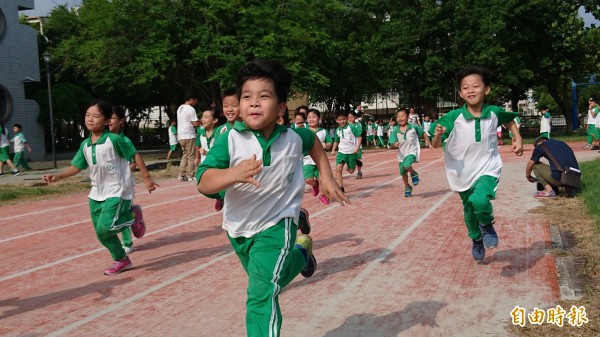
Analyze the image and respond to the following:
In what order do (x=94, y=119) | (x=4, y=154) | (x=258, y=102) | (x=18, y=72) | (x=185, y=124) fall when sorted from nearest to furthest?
(x=258, y=102), (x=94, y=119), (x=185, y=124), (x=4, y=154), (x=18, y=72)

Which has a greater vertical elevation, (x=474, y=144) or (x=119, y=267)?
(x=474, y=144)

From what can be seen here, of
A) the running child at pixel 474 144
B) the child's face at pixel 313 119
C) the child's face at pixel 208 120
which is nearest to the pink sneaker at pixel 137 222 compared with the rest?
the child's face at pixel 208 120

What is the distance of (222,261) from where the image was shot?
7047mm

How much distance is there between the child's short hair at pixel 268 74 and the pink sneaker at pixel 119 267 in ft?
12.2

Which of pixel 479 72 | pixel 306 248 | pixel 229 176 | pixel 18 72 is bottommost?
pixel 306 248

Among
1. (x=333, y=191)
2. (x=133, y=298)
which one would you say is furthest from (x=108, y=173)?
(x=333, y=191)

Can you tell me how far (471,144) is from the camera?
6.33 meters

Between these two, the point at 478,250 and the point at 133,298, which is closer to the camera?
the point at 133,298

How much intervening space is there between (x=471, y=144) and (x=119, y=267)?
4.08 metres

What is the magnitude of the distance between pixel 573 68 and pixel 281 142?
3876 cm

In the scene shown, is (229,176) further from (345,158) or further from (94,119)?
(345,158)

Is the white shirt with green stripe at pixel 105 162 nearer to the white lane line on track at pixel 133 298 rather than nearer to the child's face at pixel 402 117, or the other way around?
the white lane line on track at pixel 133 298

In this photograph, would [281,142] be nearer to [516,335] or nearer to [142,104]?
[516,335]

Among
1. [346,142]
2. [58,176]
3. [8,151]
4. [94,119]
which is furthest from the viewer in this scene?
[8,151]
